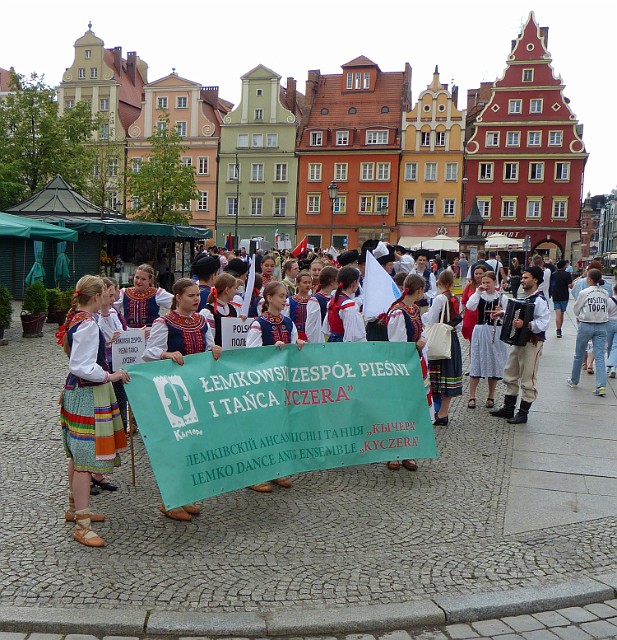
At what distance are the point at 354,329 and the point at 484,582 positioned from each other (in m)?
2.92

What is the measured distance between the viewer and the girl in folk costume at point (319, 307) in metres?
7.35

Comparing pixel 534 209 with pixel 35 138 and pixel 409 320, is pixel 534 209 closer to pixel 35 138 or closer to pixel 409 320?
pixel 35 138

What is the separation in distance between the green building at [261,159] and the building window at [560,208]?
20.1 m

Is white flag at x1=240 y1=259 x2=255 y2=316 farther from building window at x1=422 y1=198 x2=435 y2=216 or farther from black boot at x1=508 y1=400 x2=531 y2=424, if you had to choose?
building window at x1=422 y1=198 x2=435 y2=216

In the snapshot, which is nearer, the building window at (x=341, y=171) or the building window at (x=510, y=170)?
the building window at (x=510, y=170)

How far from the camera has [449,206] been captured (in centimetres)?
5506

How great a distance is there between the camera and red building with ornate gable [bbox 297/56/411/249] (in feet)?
183

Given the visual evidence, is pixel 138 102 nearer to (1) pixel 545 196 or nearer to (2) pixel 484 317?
(1) pixel 545 196

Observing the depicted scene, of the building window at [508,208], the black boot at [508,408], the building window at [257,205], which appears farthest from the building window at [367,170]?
the black boot at [508,408]

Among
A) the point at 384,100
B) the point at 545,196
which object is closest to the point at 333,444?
the point at 545,196

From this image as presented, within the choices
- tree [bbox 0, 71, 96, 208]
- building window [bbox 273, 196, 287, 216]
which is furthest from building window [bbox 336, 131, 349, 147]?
tree [bbox 0, 71, 96, 208]

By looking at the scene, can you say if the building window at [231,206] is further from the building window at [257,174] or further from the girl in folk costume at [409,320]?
the girl in folk costume at [409,320]

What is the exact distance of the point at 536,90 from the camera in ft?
174

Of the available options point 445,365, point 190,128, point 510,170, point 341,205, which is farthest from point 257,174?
point 445,365
